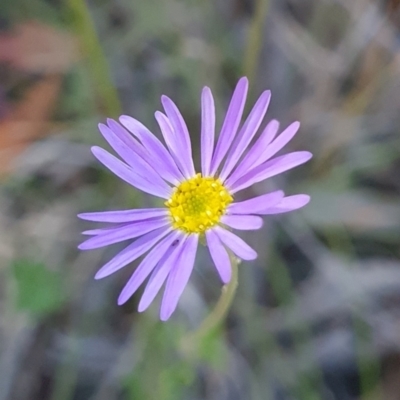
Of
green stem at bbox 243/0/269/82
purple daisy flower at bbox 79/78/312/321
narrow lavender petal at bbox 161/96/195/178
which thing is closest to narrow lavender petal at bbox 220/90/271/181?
purple daisy flower at bbox 79/78/312/321

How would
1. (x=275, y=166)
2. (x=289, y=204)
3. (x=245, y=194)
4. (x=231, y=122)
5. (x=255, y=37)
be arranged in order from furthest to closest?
1. (x=245, y=194)
2. (x=255, y=37)
3. (x=231, y=122)
4. (x=275, y=166)
5. (x=289, y=204)

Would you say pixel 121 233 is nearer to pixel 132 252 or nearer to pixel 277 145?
pixel 132 252

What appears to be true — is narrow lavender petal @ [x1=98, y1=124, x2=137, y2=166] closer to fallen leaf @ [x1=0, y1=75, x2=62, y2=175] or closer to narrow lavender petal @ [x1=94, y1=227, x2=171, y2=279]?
narrow lavender petal @ [x1=94, y1=227, x2=171, y2=279]

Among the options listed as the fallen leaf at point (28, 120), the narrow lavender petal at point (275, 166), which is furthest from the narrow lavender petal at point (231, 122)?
the fallen leaf at point (28, 120)

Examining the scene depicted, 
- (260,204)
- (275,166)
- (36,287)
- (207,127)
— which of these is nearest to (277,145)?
(275,166)

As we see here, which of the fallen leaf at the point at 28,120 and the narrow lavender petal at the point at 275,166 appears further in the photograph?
the fallen leaf at the point at 28,120

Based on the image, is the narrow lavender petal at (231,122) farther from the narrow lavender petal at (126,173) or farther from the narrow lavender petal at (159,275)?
the narrow lavender petal at (159,275)

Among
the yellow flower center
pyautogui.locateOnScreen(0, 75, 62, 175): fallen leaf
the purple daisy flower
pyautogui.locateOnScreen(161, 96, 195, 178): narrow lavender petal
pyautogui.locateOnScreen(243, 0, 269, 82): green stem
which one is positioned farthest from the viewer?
pyautogui.locateOnScreen(0, 75, 62, 175): fallen leaf
